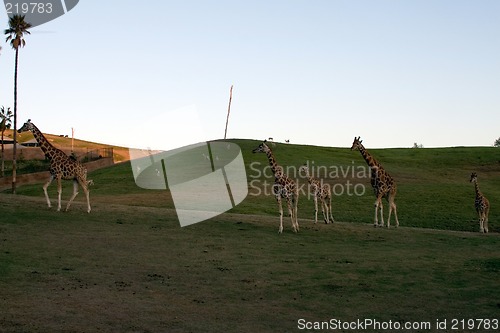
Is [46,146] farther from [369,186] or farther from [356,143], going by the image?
[369,186]

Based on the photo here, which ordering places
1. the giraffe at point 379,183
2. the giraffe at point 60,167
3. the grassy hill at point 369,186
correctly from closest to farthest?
the giraffe at point 60,167 < the giraffe at point 379,183 < the grassy hill at point 369,186

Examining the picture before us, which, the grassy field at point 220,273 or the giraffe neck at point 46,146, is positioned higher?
the giraffe neck at point 46,146

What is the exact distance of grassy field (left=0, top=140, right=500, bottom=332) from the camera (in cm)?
1330

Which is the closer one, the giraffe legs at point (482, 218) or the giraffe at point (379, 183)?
the giraffe at point (379, 183)

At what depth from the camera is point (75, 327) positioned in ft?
39.2

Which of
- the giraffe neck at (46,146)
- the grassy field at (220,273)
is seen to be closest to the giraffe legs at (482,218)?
the grassy field at (220,273)

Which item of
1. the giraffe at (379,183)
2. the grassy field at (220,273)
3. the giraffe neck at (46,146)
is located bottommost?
the grassy field at (220,273)

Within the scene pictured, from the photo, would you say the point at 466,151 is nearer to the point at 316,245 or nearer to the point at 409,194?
the point at 409,194

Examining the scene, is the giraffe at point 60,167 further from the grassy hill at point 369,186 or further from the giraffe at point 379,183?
the giraffe at point 379,183

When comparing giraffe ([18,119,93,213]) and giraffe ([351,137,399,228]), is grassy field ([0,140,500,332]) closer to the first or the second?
giraffe ([18,119,93,213])

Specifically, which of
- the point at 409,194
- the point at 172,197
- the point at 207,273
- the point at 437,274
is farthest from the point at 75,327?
the point at 409,194

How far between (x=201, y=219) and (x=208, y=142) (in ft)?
175

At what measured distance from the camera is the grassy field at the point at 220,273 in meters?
13.3

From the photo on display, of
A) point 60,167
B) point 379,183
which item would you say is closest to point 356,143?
point 379,183
